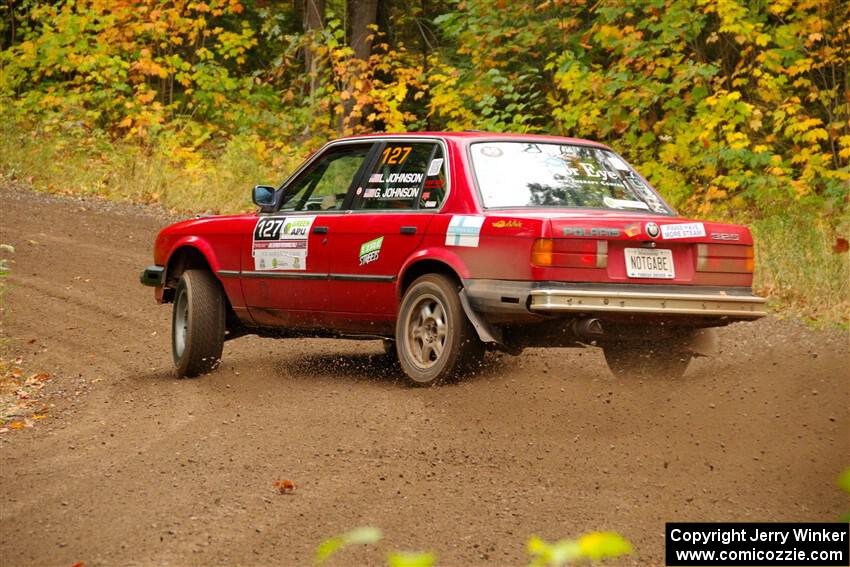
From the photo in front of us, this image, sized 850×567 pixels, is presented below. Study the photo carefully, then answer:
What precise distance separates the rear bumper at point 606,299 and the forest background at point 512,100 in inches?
139

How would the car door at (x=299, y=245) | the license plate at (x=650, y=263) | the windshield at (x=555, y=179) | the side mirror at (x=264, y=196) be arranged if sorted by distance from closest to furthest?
the license plate at (x=650, y=263) < the windshield at (x=555, y=179) < the car door at (x=299, y=245) < the side mirror at (x=264, y=196)

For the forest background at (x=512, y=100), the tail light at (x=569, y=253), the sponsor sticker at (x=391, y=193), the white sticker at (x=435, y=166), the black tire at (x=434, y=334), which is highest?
the forest background at (x=512, y=100)

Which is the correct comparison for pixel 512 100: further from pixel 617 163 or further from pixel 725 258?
pixel 725 258

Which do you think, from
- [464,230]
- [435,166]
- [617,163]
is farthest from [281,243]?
[617,163]

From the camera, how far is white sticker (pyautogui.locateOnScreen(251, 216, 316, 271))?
8.70 meters

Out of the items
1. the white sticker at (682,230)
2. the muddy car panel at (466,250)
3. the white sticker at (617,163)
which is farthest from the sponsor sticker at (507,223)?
the white sticker at (617,163)

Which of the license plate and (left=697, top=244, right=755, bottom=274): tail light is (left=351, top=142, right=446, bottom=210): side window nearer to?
the license plate

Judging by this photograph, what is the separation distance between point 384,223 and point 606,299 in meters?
1.75

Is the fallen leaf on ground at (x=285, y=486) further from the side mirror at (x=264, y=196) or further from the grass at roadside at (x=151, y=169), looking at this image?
the grass at roadside at (x=151, y=169)

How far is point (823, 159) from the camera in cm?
1549

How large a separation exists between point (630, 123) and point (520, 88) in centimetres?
270

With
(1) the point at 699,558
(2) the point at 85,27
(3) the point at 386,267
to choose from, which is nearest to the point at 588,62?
(2) the point at 85,27

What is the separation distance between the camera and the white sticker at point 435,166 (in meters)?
7.92

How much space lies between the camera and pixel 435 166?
7.96 metres
